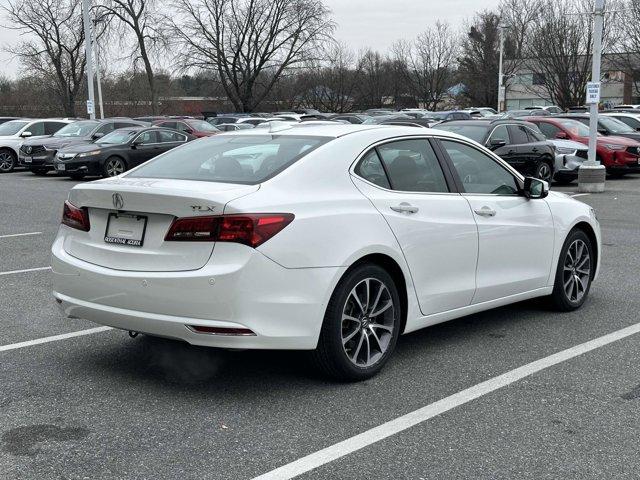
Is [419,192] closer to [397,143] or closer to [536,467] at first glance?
[397,143]

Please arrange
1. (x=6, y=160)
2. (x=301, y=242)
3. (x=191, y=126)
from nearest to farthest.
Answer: (x=301, y=242) < (x=191, y=126) < (x=6, y=160)

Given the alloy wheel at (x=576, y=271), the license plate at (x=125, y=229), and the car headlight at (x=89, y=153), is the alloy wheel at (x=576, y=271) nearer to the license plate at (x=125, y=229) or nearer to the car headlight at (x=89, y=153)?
the license plate at (x=125, y=229)

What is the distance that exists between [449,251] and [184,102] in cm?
6189

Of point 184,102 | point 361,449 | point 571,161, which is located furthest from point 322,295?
point 184,102

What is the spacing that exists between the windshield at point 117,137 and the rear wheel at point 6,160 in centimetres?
504

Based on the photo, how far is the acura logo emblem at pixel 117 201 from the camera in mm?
4496

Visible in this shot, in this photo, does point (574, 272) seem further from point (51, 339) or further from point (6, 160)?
point (6, 160)

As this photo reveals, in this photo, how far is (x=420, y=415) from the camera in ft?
13.7

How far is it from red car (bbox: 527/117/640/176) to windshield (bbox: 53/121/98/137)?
13.0 metres

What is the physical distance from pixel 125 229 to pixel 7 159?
22.1 metres

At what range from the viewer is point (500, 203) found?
5.78 meters

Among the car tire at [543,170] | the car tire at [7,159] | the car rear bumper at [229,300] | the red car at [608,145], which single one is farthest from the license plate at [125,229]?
the car tire at [7,159]

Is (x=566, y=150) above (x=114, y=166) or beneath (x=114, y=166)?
above

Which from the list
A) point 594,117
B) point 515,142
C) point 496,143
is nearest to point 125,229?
point 496,143
